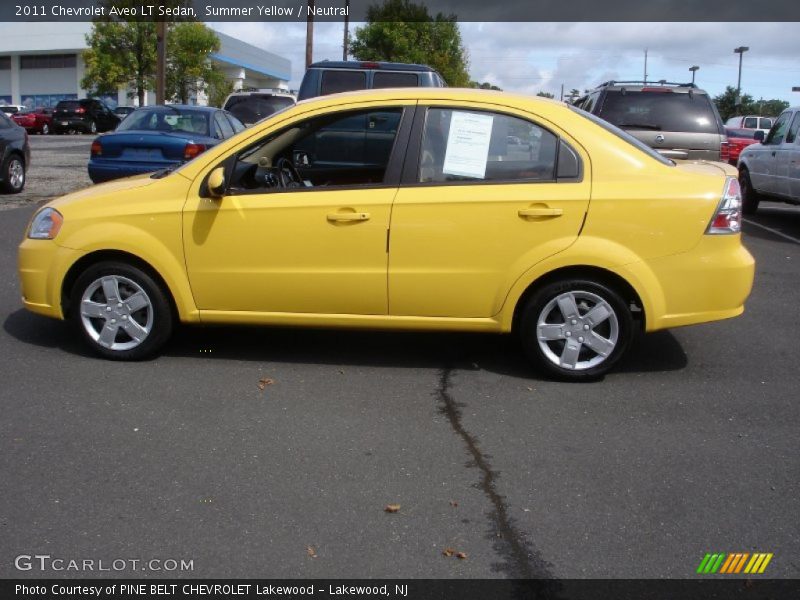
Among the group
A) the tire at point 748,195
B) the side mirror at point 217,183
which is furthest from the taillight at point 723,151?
the side mirror at point 217,183

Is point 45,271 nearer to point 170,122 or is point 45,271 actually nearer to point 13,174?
point 170,122

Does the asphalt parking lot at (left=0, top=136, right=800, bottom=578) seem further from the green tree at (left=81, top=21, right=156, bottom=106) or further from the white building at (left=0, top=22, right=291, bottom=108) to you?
the white building at (left=0, top=22, right=291, bottom=108)

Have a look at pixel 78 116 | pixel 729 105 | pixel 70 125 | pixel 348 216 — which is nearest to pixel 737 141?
pixel 348 216

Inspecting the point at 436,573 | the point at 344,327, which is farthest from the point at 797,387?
the point at 436,573

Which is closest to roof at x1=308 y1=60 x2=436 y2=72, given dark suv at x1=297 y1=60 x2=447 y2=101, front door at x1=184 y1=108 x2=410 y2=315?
dark suv at x1=297 y1=60 x2=447 y2=101

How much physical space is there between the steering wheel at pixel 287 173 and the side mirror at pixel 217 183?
559 mm

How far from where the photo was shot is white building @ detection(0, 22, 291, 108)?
6056 cm

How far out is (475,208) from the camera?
5.29 metres

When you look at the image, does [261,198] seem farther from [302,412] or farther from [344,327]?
[302,412]

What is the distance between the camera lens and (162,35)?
22938 millimetres

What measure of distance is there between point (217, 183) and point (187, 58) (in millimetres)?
40862

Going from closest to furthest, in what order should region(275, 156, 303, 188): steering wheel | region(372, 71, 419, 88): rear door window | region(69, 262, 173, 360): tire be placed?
region(69, 262, 173, 360): tire → region(275, 156, 303, 188): steering wheel → region(372, 71, 419, 88): rear door window

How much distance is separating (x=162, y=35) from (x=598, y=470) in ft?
70.5

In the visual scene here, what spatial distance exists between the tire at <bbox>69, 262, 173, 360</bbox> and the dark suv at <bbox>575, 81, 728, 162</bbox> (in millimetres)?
7726
